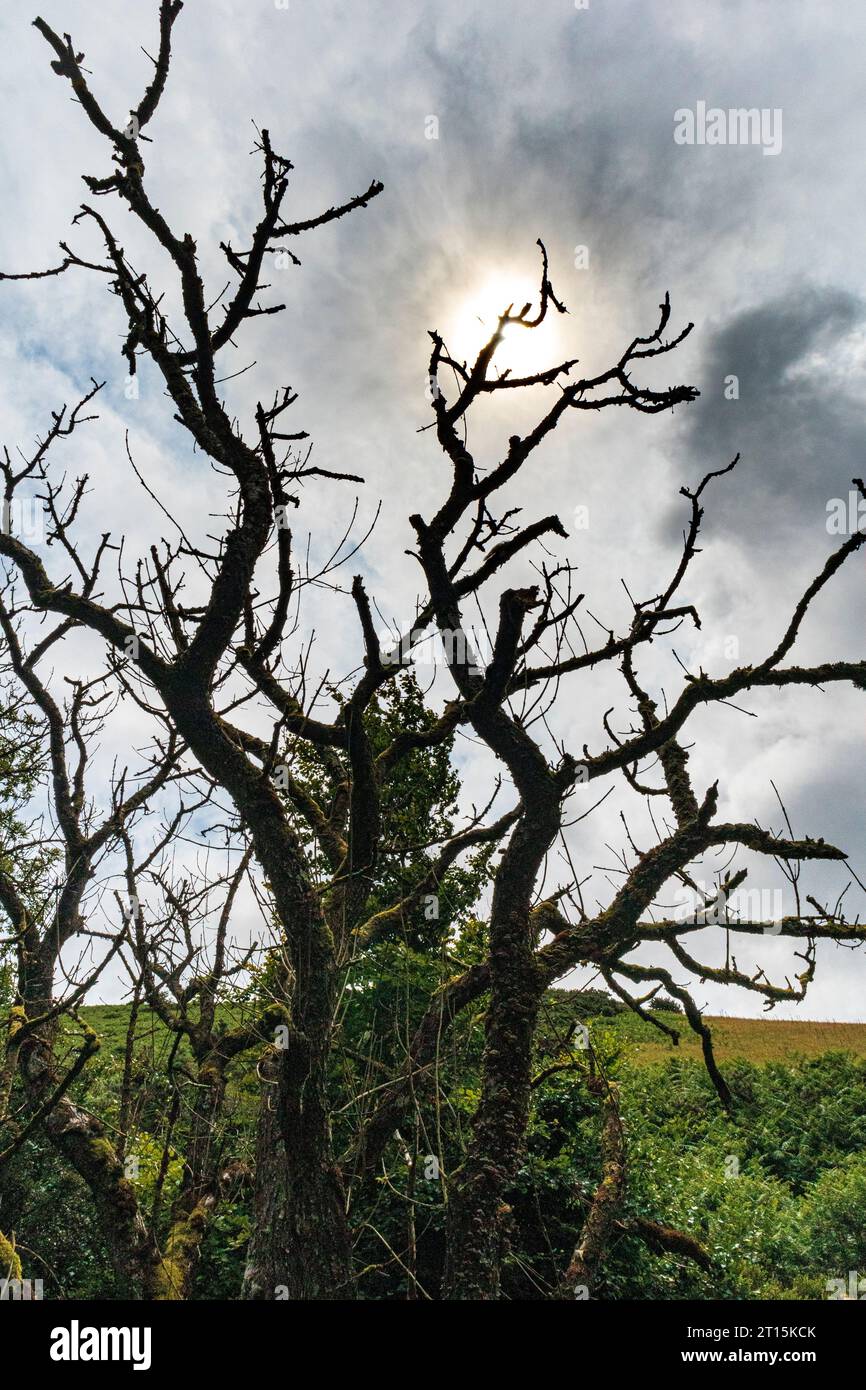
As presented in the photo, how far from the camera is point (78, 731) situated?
915cm

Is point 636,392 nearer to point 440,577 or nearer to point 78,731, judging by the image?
point 440,577

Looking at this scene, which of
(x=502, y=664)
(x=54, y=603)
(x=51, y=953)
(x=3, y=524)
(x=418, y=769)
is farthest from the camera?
(x=418, y=769)

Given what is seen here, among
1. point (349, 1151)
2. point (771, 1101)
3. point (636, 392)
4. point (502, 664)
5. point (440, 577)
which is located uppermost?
point (636, 392)

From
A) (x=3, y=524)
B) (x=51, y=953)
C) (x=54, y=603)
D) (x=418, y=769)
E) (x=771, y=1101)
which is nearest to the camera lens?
(x=54, y=603)

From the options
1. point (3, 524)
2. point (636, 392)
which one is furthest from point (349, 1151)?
point (3, 524)

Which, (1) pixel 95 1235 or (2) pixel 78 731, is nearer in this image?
(2) pixel 78 731

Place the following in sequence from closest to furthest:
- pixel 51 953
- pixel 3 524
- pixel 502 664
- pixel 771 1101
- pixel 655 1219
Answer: pixel 502 664, pixel 3 524, pixel 51 953, pixel 655 1219, pixel 771 1101

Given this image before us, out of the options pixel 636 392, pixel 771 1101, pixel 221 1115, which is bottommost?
pixel 771 1101

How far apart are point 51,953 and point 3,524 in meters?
4.47

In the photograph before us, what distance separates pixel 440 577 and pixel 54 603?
3034 mm

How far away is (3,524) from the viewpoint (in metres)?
7.39

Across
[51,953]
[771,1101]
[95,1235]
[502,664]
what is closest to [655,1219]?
[95,1235]
